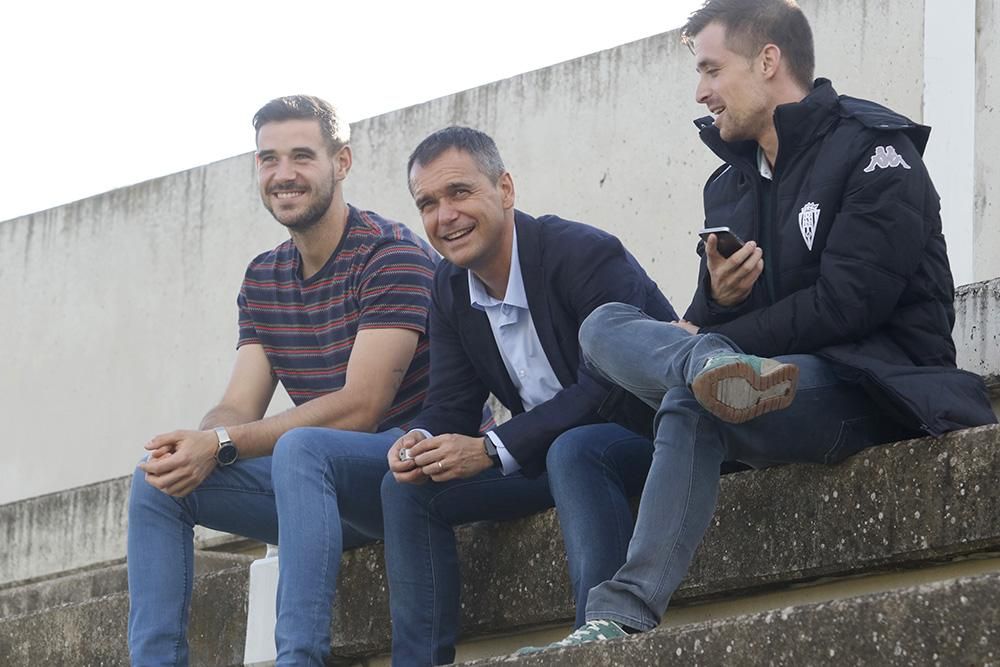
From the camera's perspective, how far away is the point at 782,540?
3.26 meters

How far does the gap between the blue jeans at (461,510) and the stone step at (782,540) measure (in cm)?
10

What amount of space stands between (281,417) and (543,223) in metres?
0.71

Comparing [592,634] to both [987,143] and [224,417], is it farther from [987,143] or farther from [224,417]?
[987,143]

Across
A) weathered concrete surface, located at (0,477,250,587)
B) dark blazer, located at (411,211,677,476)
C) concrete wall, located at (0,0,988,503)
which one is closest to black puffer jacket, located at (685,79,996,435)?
dark blazer, located at (411,211,677,476)

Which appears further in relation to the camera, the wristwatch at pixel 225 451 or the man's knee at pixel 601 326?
the wristwatch at pixel 225 451

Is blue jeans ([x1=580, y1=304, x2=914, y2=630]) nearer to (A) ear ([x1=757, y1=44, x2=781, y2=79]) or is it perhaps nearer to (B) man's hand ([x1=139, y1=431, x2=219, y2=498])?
(A) ear ([x1=757, y1=44, x2=781, y2=79])

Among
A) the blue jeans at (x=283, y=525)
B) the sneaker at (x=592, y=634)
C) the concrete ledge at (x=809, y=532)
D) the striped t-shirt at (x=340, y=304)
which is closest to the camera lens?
the sneaker at (x=592, y=634)

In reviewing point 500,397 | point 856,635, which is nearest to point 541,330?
point 500,397

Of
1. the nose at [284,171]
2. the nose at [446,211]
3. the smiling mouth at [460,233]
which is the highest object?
the nose at [284,171]

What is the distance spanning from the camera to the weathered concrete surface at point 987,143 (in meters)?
4.58

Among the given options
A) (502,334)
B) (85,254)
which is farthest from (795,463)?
(85,254)

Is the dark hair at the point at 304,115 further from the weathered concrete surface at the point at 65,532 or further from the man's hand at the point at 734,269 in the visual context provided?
the weathered concrete surface at the point at 65,532

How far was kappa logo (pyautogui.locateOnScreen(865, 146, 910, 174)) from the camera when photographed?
10.7 feet

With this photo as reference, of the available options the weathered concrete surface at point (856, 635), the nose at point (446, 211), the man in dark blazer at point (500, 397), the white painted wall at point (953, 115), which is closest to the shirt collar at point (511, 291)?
the man in dark blazer at point (500, 397)
